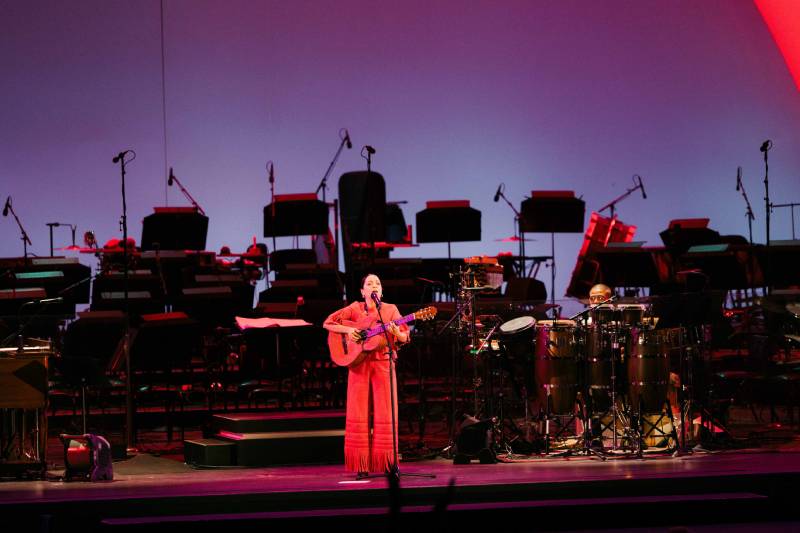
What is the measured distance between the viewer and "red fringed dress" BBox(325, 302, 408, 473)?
25.5 feet

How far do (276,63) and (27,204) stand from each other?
3.98 metres

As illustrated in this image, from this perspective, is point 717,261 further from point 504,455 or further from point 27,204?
point 27,204

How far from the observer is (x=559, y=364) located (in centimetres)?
865

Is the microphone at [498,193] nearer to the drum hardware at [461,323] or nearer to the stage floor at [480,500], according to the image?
the drum hardware at [461,323]

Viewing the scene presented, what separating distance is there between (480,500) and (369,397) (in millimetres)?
2078

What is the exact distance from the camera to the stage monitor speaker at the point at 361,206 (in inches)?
499

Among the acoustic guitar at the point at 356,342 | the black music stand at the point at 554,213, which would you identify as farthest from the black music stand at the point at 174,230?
the acoustic guitar at the point at 356,342

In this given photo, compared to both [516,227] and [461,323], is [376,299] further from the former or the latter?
[516,227]

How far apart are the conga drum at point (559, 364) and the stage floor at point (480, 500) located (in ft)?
5.53

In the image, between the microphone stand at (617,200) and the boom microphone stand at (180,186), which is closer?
the boom microphone stand at (180,186)

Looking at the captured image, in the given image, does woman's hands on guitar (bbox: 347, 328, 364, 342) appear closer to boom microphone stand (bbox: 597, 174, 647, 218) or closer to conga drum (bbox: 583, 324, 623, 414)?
conga drum (bbox: 583, 324, 623, 414)

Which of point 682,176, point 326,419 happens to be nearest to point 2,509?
point 326,419

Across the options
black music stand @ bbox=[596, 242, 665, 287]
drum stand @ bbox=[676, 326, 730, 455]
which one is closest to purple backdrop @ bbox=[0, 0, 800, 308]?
black music stand @ bbox=[596, 242, 665, 287]

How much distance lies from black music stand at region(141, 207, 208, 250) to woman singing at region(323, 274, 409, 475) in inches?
194
